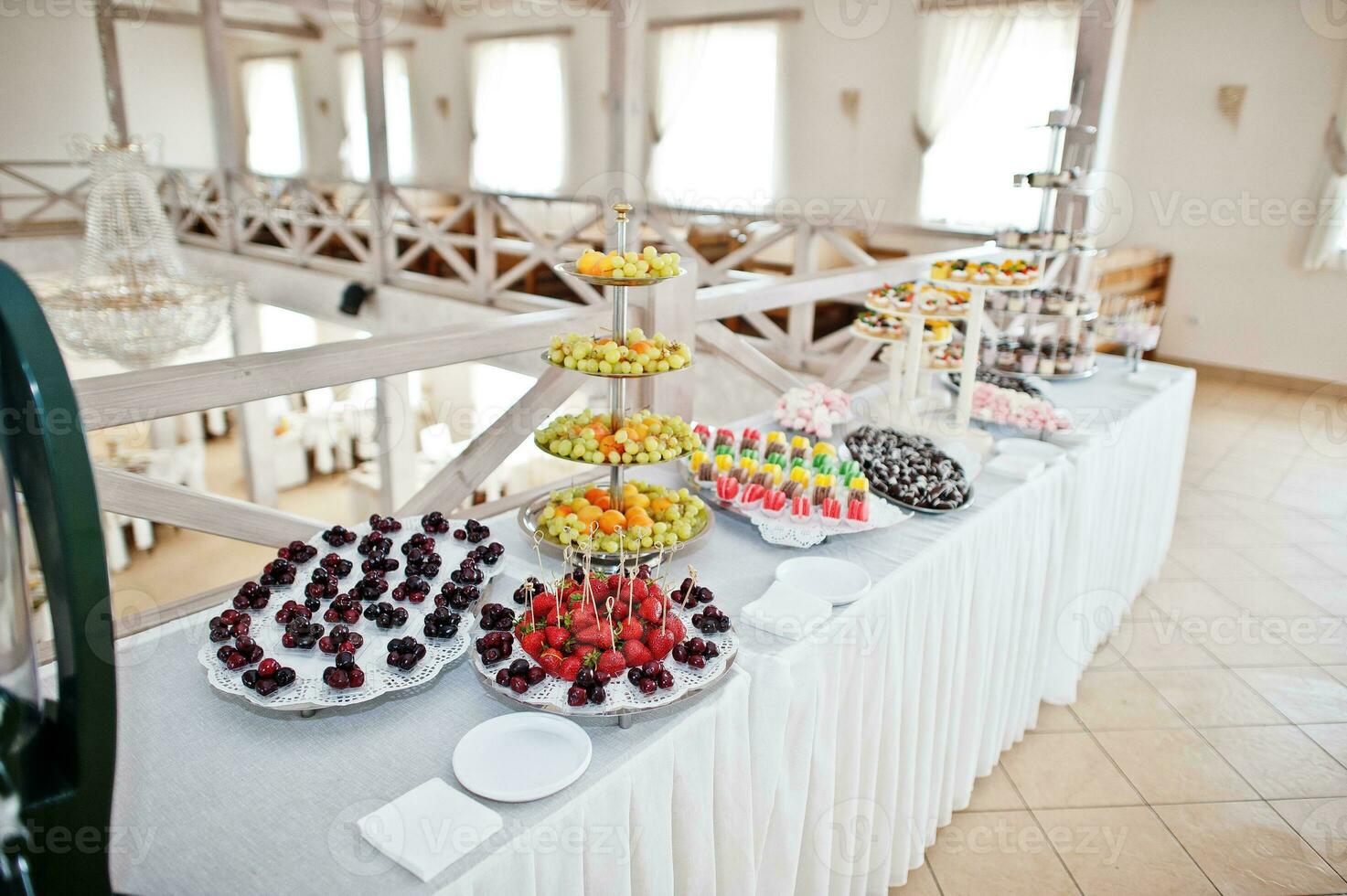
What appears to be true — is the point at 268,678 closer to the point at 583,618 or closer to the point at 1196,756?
the point at 583,618

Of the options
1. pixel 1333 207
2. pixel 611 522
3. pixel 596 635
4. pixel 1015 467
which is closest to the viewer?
pixel 596 635

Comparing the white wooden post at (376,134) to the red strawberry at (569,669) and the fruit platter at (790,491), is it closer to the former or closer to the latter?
the fruit platter at (790,491)

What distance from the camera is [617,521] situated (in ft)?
5.65

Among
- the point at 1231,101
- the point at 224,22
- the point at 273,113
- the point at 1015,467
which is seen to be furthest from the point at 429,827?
the point at 273,113

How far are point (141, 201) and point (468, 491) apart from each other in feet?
8.82

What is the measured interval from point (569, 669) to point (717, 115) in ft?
27.4

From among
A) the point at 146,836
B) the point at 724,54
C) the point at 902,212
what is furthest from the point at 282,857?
the point at 724,54

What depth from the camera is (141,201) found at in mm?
3828

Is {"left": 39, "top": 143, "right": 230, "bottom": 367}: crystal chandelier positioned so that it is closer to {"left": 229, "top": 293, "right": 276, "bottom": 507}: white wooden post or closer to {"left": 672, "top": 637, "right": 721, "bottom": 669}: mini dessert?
{"left": 672, "top": 637, "right": 721, "bottom": 669}: mini dessert

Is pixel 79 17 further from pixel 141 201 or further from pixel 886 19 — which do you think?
pixel 886 19

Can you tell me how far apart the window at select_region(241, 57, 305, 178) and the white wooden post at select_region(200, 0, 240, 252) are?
10.1 ft

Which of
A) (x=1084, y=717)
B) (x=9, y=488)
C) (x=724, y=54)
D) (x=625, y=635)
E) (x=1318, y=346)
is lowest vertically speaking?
(x=1084, y=717)

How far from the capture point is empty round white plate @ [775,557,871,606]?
1.67 meters

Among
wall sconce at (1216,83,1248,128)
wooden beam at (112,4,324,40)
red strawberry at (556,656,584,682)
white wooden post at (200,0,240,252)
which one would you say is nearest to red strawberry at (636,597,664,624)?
red strawberry at (556,656,584,682)
